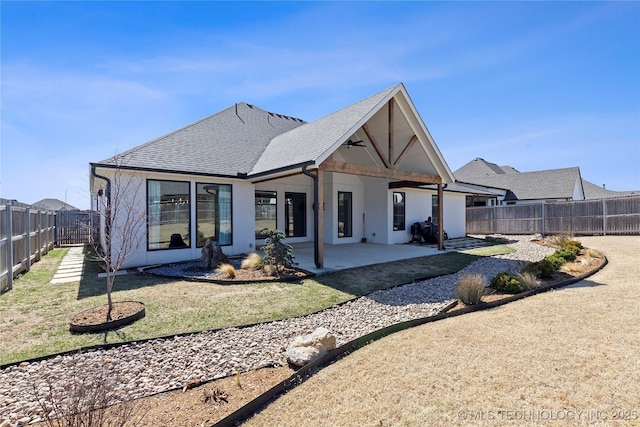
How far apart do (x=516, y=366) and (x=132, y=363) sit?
461cm

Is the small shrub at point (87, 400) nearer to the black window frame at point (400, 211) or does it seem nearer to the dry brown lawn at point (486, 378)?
the dry brown lawn at point (486, 378)

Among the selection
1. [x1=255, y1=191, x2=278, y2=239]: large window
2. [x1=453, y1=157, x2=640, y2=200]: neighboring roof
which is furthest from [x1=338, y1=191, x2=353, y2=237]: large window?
[x1=453, y1=157, x2=640, y2=200]: neighboring roof

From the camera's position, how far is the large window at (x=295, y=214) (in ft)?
47.6

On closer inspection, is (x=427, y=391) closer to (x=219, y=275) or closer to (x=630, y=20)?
(x=219, y=275)

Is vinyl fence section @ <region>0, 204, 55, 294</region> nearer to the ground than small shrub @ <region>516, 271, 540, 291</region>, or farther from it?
farther from it

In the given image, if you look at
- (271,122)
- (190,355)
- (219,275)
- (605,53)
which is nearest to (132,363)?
(190,355)

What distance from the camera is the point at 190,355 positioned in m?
3.97

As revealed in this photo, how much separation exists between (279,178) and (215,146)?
2836mm

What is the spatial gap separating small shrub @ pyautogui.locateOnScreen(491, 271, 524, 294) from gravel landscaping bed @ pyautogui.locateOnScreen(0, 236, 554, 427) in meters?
1.63

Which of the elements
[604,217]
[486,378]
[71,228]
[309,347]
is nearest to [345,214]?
[309,347]

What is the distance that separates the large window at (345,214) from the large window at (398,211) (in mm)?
2151

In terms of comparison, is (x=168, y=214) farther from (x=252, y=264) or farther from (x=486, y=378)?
(x=486, y=378)

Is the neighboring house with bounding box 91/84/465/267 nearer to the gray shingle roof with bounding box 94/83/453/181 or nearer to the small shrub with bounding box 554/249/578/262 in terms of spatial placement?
the gray shingle roof with bounding box 94/83/453/181

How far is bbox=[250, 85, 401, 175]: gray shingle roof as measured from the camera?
30.2ft
